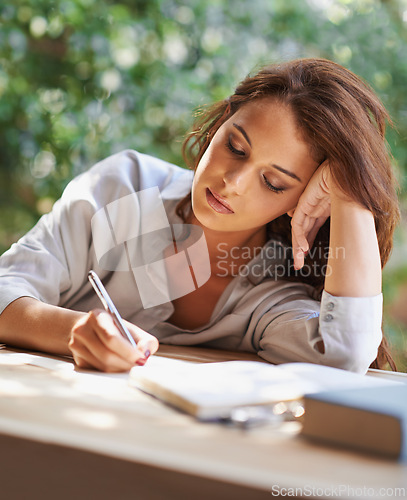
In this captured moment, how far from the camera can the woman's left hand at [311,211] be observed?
1.31 m

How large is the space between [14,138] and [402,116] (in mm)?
1734

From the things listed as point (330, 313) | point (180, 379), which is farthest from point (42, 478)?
point (330, 313)

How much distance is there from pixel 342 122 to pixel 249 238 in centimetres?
43

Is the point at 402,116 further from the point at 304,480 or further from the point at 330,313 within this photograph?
the point at 304,480

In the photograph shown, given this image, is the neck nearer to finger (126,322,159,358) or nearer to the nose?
the nose

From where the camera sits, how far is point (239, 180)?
126 cm

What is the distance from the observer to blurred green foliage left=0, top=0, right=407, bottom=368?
254 centimetres

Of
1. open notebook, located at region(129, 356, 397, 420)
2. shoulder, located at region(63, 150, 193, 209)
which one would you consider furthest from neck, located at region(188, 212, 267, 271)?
open notebook, located at region(129, 356, 397, 420)

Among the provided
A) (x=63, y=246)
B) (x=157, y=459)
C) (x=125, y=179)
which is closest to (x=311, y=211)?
(x=125, y=179)

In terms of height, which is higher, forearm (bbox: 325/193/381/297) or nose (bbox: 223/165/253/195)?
nose (bbox: 223/165/253/195)

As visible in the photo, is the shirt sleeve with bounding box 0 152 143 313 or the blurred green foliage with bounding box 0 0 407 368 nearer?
the shirt sleeve with bounding box 0 152 143 313

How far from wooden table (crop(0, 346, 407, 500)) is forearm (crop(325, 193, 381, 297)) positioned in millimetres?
523

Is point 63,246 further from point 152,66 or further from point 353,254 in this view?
point 152,66

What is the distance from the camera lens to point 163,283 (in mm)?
1480
